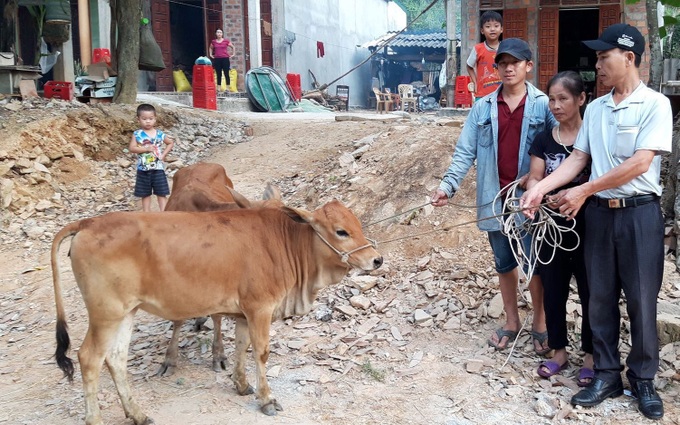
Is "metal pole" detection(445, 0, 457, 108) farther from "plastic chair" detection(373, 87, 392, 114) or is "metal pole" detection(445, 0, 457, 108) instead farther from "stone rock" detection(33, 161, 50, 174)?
"stone rock" detection(33, 161, 50, 174)

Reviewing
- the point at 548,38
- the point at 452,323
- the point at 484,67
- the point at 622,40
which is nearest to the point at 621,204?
the point at 622,40

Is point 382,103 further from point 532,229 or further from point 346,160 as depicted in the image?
point 532,229

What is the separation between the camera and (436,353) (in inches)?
202

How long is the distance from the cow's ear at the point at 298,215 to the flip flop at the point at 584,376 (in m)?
1.93

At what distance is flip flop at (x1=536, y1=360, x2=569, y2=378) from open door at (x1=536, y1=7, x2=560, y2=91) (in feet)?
34.8

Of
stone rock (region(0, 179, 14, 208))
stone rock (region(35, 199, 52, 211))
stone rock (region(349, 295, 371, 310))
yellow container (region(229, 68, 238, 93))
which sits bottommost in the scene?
stone rock (region(349, 295, 371, 310))

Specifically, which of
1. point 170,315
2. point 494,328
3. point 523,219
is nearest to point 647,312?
point 523,219

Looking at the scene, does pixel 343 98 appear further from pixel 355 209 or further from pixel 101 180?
pixel 355 209

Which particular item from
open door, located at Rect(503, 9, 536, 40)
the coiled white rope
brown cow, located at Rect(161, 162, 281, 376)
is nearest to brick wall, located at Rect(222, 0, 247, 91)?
open door, located at Rect(503, 9, 536, 40)

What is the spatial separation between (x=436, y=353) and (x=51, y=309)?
367cm

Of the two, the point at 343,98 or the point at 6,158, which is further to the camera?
the point at 343,98

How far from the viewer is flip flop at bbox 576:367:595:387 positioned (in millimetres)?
4441

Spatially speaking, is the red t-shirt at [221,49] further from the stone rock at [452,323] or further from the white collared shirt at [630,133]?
the white collared shirt at [630,133]

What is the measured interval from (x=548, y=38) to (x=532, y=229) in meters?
10.9
